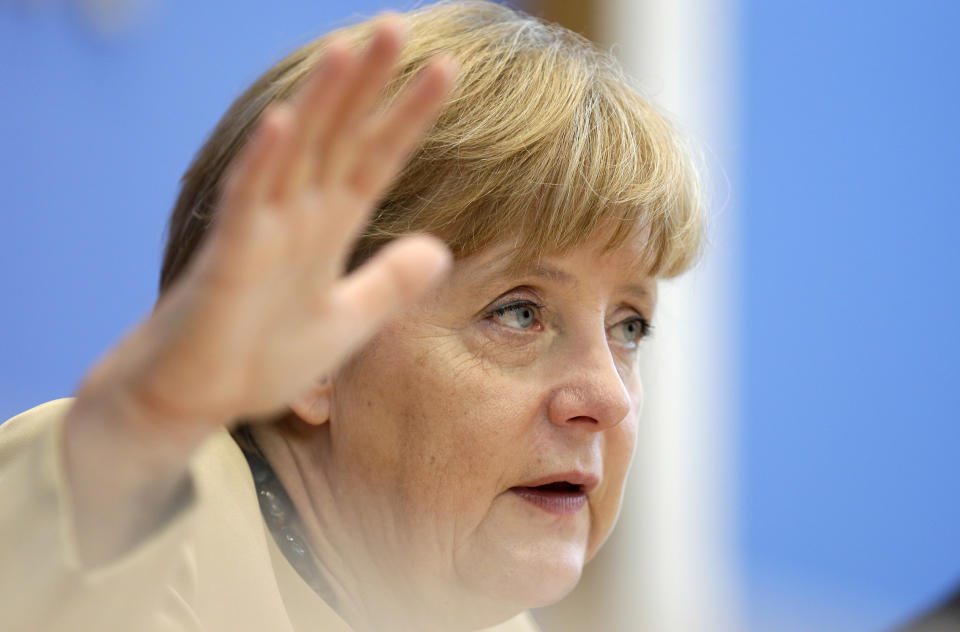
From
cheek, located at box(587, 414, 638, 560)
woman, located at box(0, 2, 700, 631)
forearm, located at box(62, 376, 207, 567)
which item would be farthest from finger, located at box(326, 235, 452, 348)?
cheek, located at box(587, 414, 638, 560)

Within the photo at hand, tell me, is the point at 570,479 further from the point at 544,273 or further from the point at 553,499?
the point at 544,273

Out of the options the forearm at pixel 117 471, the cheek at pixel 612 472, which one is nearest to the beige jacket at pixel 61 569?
the forearm at pixel 117 471

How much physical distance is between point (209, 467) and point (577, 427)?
40 centimetres

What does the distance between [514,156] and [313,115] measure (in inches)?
22.5

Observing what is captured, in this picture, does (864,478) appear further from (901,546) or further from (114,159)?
(114,159)

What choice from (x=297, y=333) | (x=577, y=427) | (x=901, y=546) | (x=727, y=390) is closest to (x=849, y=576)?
(x=901, y=546)

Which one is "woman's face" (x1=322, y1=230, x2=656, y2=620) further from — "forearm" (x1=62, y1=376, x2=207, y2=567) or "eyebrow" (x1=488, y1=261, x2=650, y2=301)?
"forearm" (x1=62, y1=376, x2=207, y2=567)

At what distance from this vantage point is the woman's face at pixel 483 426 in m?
1.16

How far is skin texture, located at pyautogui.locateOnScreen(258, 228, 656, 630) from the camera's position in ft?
3.81

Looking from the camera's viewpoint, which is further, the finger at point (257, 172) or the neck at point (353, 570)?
the neck at point (353, 570)

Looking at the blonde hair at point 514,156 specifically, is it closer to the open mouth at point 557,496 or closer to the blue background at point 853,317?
the open mouth at point 557,496

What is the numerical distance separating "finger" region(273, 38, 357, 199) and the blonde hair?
1.75 feet

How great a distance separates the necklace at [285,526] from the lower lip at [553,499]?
0.24 m

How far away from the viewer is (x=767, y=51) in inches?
138
